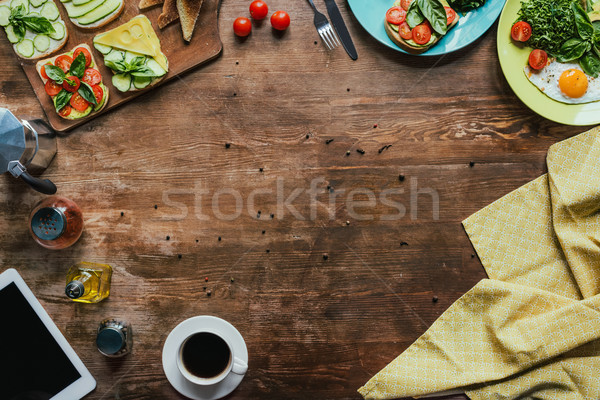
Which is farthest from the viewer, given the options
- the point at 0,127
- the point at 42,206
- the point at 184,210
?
the point at 184,210

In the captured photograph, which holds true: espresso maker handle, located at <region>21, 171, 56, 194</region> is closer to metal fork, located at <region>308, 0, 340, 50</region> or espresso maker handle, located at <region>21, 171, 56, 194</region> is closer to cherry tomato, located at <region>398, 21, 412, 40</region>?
metal fork, located at <region>308, 0, 340, 50</region>

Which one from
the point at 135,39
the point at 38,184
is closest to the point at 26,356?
the point at 38,184

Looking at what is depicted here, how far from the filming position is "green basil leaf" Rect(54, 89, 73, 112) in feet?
5.65

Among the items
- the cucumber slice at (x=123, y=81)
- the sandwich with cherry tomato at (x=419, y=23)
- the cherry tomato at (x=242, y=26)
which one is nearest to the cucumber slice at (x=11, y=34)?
the cucumber slice at (x=123, y=81)

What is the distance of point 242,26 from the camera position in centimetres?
175

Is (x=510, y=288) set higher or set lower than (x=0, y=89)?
lower

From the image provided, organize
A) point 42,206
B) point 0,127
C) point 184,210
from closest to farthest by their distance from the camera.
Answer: point 0,127 → point 42,206 → point 184,210

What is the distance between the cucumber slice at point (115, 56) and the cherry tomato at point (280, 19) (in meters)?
0.66

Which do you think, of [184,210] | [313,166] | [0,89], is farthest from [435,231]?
[0,89]

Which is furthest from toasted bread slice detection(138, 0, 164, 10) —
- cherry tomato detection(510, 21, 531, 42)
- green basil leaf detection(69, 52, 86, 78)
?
cherry tomato detection(510, 21, 531, 42)

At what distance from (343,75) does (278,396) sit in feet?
4.67

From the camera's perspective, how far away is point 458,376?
1.74 meters

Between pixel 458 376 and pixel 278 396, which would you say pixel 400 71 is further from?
pixel 278 396

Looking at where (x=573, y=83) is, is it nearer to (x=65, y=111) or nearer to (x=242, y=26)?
(x=242, y=26)
